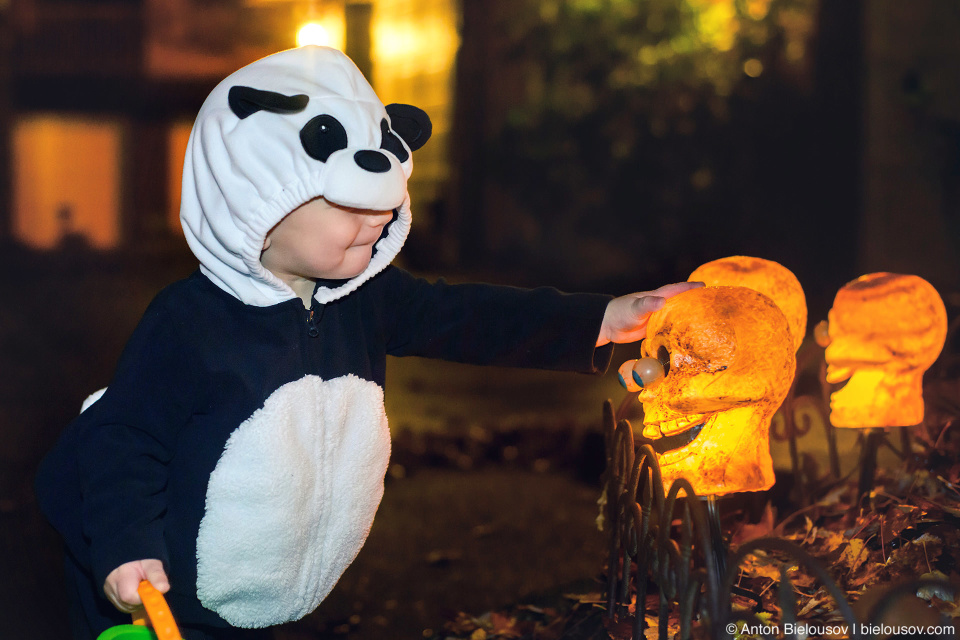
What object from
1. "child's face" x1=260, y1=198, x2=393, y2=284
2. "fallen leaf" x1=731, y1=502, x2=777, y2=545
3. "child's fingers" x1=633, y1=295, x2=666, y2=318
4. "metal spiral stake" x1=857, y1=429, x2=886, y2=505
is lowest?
"fallen leaf" x1=731, y1=502, x2=777, y2=545

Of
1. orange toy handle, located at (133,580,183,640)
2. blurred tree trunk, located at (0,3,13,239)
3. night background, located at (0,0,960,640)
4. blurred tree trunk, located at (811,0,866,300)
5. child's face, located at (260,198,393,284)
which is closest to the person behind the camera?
orange toy handle, located at (133,580,183,640)

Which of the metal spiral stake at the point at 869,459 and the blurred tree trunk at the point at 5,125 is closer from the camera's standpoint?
the metal spiral stake at the point at 869,459

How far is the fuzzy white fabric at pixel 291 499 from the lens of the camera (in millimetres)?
1374

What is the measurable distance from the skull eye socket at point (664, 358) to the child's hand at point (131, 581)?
86 cm

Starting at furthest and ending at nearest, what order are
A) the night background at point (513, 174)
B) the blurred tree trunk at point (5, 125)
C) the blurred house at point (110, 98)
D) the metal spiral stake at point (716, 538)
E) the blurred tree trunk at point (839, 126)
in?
1. the blurred house at point (110, 98)
2. the blurred tree trunk at point (5, 125)
3. the blurred tree trunk at point (839, 126)
4. the night background at point (513, 174)
5. the metal spiral stake at point (716, 538)

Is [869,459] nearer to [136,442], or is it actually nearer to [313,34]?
[136,442]

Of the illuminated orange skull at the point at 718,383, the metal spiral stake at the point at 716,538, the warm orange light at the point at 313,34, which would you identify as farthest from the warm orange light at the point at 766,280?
the warm orange light at the point at 313,34

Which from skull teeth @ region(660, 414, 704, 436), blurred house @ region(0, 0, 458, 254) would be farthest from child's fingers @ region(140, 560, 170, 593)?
blurred house @ region(0, 0, 458, 254)

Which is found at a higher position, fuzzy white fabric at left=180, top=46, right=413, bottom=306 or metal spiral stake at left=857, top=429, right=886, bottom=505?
fuzzy white fabric at left=180, top=46, right=413, bottom=306

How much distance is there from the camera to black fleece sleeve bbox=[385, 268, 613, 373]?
1.62 m

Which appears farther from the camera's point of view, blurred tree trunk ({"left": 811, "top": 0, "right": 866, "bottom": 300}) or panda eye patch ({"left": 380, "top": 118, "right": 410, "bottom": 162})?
blurred tree trunk ({"left": 811, "top": 0, "right": 866, "bottom": 300})

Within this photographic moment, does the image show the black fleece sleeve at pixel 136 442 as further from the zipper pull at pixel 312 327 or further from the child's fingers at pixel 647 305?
the child's fingers at pixel 647 305

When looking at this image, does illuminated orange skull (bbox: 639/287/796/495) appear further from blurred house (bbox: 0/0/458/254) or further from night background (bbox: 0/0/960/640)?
blurred house (bbox: 0/0/458/254)

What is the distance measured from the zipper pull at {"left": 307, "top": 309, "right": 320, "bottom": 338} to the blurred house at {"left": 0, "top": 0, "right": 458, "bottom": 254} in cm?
543
